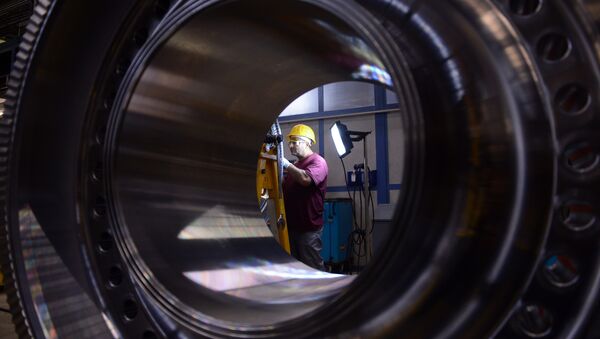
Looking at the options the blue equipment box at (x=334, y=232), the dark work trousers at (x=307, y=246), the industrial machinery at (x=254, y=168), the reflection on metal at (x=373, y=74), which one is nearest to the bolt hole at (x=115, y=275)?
the industrial machinery at (x=254, y=168)

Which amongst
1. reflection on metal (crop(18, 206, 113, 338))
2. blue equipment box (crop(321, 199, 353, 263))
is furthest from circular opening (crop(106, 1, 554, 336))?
blue equipment box (crop(321, 199, 353, 263))

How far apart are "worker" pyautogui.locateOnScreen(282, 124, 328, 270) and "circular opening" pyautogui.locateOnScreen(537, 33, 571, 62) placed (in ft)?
7.28

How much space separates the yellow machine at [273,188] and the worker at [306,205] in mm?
76

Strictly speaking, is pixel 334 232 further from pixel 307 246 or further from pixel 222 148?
pixel 222 148

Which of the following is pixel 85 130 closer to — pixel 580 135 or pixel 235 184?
pixel 235 184

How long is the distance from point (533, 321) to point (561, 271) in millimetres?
55

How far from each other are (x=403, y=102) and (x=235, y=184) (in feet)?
2.27

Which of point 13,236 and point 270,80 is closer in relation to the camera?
point 13,236

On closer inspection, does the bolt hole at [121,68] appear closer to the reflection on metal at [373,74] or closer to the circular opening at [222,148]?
the circular opening at [222,148]

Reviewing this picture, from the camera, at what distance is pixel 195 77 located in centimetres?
85

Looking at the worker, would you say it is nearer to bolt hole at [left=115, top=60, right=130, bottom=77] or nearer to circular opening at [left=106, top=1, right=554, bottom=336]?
circular opening at [left=106, top=1, right=554, bottom=336]

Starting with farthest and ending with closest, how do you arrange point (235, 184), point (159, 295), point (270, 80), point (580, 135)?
point (235, 184), point (270, 80), point (159, 295), point (580, 135)

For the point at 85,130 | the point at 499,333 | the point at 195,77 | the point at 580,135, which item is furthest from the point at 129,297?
the point at 580,135

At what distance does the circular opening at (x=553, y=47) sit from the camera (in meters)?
0.40
